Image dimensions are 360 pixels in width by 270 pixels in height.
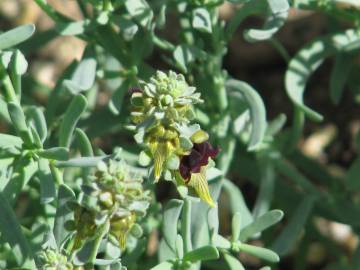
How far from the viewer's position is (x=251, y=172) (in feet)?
9.09

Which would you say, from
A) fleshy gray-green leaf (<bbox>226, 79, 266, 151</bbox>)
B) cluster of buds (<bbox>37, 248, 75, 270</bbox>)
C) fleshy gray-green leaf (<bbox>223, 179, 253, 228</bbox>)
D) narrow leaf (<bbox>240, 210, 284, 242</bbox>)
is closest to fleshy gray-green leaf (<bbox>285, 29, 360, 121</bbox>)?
fleshy gray-green leaf (<bbox>226, 79, 266, 151</bbox>)

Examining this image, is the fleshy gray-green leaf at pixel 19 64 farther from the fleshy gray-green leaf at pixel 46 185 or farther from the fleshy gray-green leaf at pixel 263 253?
the fleshy gray-green leaf at pixel 263 253

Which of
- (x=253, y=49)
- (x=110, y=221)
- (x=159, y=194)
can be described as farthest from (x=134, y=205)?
(x=253, y=49)

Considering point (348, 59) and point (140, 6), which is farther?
point (348, 59)

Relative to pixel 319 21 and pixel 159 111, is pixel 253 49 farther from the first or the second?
pixel 159 111

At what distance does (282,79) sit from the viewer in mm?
3902

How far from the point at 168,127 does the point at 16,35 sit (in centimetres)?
53

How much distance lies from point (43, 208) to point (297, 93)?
0.77 m

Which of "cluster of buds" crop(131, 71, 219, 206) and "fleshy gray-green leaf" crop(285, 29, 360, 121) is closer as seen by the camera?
"cluster of buds" crop(131, 71, 219, 206)

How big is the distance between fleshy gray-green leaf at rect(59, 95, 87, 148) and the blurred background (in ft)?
4.82

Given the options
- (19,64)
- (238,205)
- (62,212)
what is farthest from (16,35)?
(238,205)

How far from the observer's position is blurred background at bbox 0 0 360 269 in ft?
11.8


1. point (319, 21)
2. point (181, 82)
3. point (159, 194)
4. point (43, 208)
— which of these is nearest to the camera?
point (181, 82)

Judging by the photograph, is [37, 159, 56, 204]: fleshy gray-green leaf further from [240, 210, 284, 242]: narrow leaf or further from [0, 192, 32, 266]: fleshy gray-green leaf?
[240, 210, 284, 242]: narrow leaf
